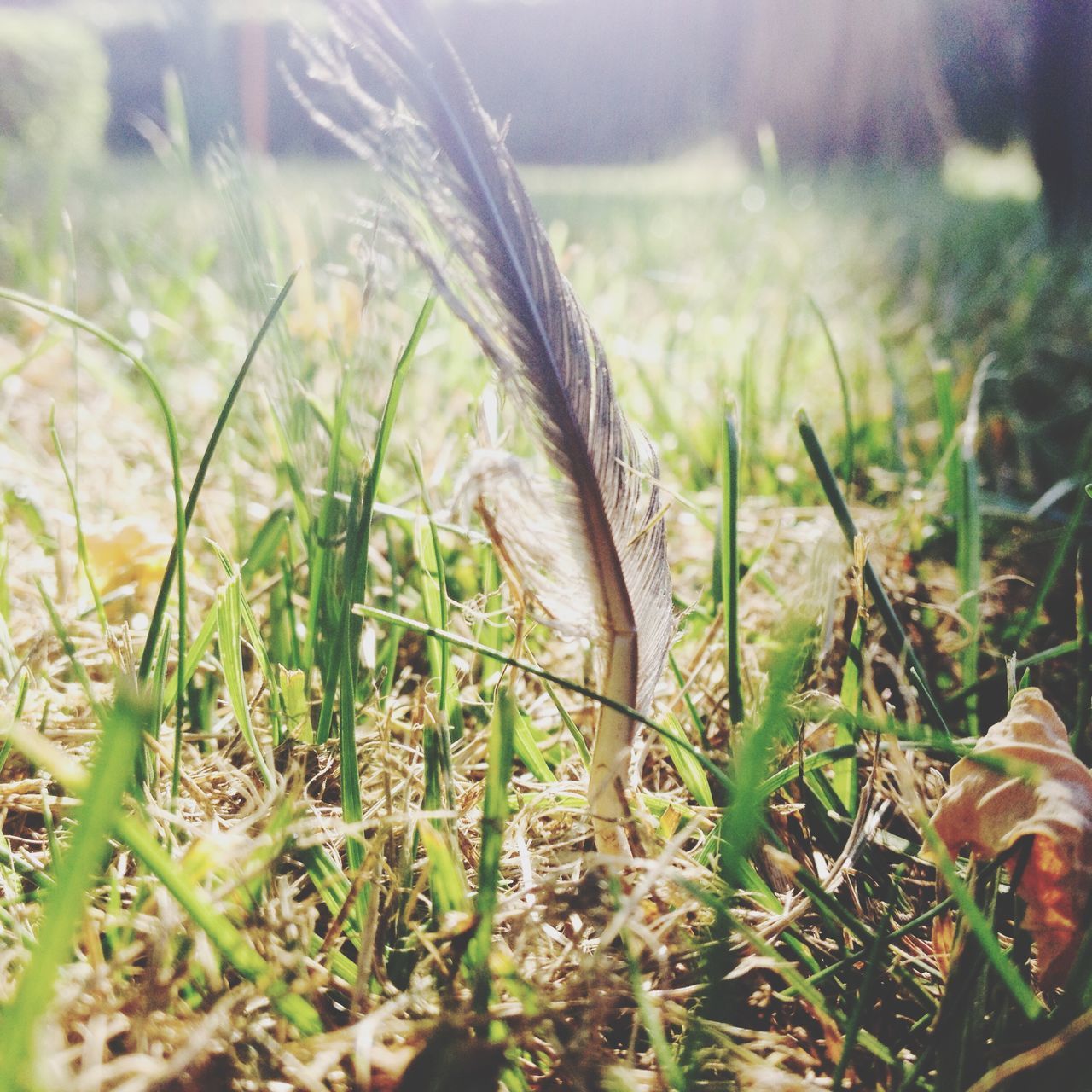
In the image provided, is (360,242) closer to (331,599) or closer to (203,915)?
(331,599)

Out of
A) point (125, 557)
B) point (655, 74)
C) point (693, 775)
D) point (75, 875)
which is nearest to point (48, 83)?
point (125, 557)

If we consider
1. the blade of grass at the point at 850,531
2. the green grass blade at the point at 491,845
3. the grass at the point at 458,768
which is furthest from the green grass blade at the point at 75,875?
the blade of grass at the point at 850,531

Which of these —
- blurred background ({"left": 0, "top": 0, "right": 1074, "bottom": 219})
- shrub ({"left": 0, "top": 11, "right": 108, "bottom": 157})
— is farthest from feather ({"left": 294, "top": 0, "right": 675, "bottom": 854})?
shrub ({"left": 0, "top": 11, "right": 108, "bottom": 157})

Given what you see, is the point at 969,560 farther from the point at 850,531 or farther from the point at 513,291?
the point at 513,291

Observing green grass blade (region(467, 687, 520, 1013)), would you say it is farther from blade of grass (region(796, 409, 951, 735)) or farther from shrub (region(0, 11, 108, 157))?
shrub (region(0, 11, 108, 157))

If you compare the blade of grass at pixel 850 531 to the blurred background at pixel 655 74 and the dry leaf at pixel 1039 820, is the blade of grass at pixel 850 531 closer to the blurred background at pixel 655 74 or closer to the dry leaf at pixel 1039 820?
the dry leaf at pixel 1039 820

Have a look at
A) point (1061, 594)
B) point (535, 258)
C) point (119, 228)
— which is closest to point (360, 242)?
point (535, 258)
